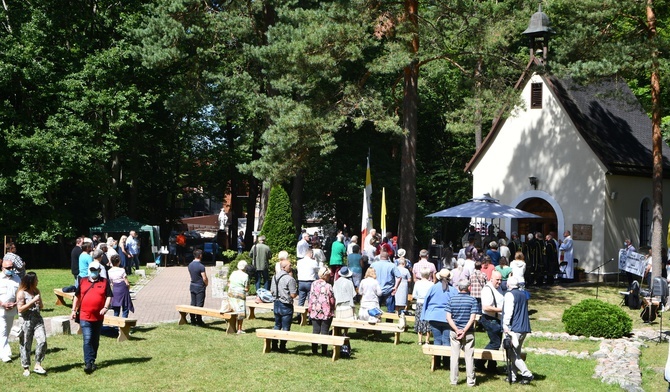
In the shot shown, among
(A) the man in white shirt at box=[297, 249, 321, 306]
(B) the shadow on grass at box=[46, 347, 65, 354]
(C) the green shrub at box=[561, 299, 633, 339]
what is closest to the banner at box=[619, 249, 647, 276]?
(C) the green shrub at box=[561, 299, 633, 339]

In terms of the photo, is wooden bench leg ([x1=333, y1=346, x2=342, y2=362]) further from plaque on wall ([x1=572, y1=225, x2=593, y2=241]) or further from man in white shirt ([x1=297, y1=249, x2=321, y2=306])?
plaque on wall ([x1=572, y1=225, x2=593, y2=241])

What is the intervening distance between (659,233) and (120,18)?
81.3 ft

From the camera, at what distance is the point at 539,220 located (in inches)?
1233

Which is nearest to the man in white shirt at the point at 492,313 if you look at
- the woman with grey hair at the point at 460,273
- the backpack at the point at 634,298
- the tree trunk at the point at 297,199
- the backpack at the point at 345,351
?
the backpack at the point at 345,351

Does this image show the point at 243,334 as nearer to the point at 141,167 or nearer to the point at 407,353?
the point at 407,353

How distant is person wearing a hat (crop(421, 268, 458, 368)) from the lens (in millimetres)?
13234

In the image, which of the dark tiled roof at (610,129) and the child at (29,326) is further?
the dark tiled roof at (610,129)

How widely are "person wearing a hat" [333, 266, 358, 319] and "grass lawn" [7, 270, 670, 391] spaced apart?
702 mm

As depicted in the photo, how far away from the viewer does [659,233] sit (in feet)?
77.4

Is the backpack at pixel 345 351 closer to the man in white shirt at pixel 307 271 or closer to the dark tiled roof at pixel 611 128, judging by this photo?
the man in white shirt at pixel 307 271

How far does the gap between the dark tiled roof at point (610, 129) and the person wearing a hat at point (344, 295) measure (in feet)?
53.4

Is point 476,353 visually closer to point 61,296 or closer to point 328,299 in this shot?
point 328,299

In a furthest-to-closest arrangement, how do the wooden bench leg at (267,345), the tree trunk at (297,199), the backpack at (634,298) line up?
the tree trunk at (297,199)
the backpack at (634,298)
the wooden bench leg at (267,345)

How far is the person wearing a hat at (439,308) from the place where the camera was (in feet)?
43.4
